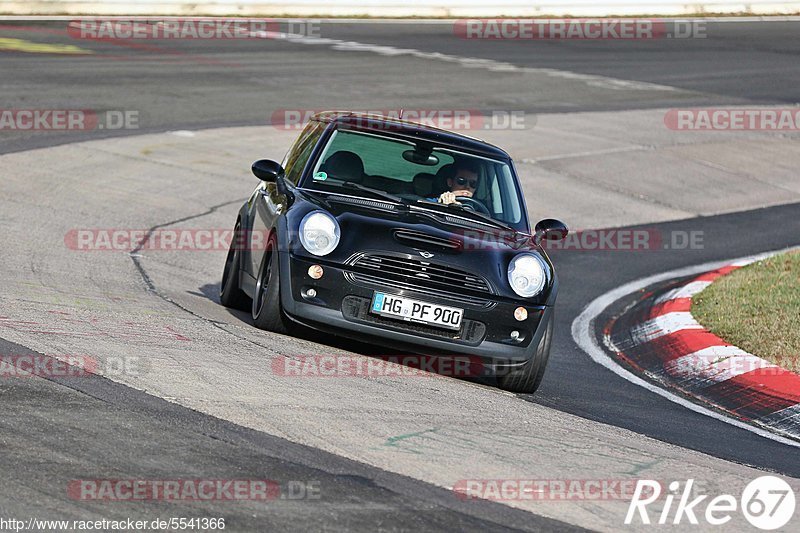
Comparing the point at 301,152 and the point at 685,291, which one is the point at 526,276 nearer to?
the point at 301,152

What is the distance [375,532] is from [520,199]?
4542mm

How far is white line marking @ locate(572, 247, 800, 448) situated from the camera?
760 cm

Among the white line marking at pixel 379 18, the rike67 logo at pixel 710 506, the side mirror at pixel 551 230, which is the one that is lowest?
the rike67 logo at pixel 710 506

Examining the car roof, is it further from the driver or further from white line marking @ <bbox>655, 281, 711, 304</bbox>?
white line marking @ <bbox>655, 281, 711, 304</bbox>

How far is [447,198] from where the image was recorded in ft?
27.6

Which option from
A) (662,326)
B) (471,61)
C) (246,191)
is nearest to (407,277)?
(662,326)

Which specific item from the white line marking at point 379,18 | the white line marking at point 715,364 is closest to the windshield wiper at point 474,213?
the white line marking at point 715,364

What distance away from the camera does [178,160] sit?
1488cm

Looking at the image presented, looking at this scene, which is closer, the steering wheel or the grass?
the steering wheel

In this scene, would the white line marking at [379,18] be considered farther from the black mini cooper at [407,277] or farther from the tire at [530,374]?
the tire at [530,374]

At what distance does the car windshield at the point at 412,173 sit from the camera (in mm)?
8383

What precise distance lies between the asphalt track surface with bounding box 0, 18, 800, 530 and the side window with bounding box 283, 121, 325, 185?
134 centimetres

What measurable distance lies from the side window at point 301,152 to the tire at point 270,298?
79 cm

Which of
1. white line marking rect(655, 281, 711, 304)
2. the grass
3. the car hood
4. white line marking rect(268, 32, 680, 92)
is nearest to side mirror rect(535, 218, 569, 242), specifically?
the car hood
